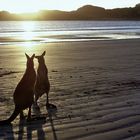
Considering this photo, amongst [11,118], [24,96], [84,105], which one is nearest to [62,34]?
[84,105]

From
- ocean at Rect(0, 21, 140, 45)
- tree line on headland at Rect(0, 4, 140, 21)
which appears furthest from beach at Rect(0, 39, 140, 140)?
tree line on headland at Rect(0, 4, 140, 21)

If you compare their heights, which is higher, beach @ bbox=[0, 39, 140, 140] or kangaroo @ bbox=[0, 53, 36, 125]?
kangaroo @ bbox=[0, 53, 36, 125]

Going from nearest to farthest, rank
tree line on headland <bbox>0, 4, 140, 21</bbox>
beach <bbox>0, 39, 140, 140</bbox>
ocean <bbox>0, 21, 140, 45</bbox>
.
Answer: beach <bbox>0, 39, 140, 140</bbox>, ocean <bbox>0, 21, 140, 45</bbox>, tree line on headland <bbox>0, 4, 140, 21</bbox>

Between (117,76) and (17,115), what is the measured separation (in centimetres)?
511

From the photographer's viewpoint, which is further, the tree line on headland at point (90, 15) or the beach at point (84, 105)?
the tree line on headland at point (90, 15)

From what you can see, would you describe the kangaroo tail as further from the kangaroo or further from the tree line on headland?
the tree line on headland

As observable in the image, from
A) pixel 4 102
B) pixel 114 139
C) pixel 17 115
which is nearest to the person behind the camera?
pixel 114 139

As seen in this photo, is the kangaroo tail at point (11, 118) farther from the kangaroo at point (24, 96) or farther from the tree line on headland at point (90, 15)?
the tree line on headland at point (90, 15)

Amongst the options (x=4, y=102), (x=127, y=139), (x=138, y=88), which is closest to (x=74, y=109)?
(x=4, y=102)

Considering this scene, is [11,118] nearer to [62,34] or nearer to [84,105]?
[84,105]

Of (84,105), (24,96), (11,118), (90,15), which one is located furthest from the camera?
(90,15)

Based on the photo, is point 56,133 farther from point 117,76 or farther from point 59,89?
point 117,76

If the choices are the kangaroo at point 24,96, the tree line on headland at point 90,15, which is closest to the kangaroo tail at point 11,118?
the kangaroo at point 24,96

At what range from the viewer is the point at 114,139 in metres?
5.96
